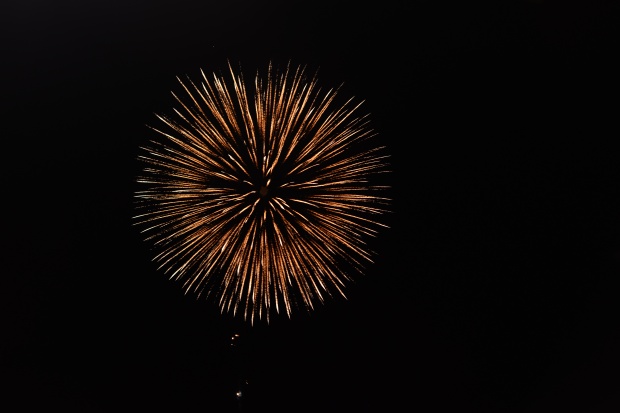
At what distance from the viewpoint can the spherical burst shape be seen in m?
3.99

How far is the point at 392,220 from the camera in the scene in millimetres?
4465

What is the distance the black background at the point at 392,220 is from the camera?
14.4ft

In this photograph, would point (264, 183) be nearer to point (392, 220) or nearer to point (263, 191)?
point (263, 191)

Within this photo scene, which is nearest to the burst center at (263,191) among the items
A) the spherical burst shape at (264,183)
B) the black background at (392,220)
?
Answer: the spherical burst shape at (264,183)

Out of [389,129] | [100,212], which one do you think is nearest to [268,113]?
[389,129]

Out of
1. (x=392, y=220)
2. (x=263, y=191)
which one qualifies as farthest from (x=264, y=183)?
(x=392, y=220)

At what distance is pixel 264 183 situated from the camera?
4.01 metres

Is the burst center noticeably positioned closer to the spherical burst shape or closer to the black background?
the spherical burst shape

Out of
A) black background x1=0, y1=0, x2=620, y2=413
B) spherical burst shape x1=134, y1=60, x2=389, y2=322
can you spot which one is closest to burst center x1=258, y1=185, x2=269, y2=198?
spherical burst shape x1=134, y1=60, x2=389, y2=322

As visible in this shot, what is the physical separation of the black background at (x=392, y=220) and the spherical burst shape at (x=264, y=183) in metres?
0.21

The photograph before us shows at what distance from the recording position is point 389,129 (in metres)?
4.45

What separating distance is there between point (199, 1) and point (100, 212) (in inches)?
61.8

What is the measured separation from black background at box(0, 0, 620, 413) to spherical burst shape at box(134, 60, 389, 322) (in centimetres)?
21

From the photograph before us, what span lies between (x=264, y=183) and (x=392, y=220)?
0.98m
